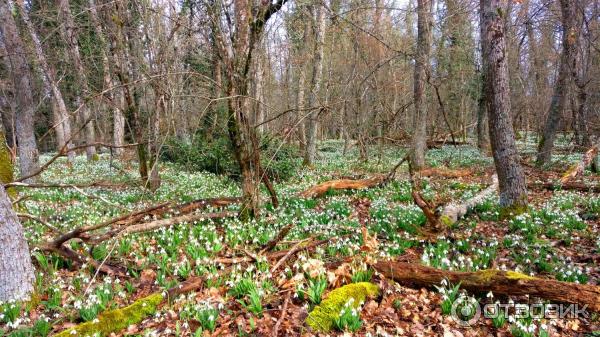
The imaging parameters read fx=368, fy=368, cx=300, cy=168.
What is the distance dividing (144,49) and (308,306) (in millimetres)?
12629

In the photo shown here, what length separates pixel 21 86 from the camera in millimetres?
10281

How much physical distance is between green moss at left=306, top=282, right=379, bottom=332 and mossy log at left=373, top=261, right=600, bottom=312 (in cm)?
43

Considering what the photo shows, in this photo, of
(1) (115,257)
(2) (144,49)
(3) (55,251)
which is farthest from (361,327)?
(2) (144,49)

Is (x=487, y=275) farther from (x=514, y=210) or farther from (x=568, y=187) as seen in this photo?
(x=568, y=187)

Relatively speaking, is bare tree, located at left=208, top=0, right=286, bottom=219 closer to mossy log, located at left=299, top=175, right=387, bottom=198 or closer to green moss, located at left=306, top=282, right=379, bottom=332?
green moss, located at left=306, top=282, right=379, bottom=332

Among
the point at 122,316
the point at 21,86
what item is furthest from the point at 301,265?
the point at 21,86

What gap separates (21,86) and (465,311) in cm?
1210

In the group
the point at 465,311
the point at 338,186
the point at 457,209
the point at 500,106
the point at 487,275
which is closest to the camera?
the point at 465,311

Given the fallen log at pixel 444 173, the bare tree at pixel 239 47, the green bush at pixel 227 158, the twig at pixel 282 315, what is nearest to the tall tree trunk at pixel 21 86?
the green bush at pixel 227 158

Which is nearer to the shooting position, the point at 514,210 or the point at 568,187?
the point at 514,210

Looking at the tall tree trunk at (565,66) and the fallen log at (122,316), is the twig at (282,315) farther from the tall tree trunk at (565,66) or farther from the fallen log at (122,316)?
the tall tree trunk at (565,66)

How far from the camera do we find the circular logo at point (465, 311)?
3.62 metres

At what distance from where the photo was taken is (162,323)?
12.3ft

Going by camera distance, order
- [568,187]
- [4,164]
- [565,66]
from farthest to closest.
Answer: [565,66], [568,187], [4,164]
